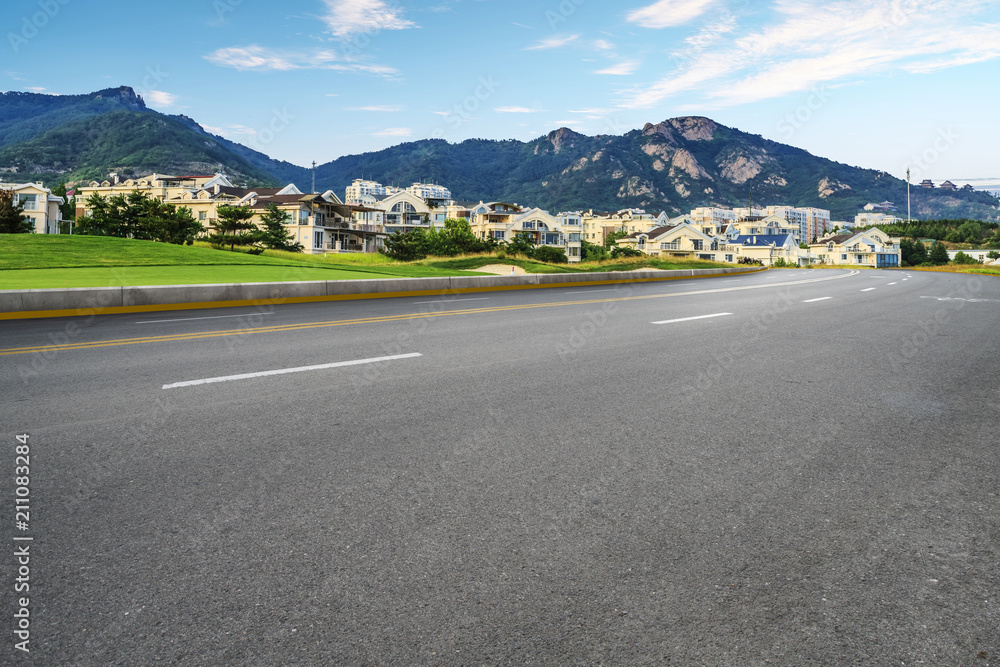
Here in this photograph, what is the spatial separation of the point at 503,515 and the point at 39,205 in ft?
340

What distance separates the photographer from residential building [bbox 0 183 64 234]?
81875 millimetres

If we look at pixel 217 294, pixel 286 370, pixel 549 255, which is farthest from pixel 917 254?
pixel 286 370

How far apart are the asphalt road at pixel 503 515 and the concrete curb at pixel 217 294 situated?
7890 millimetres

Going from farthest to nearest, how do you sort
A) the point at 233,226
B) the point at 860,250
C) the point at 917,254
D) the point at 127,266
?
the point at 860,250, the point at 917,254, the point at 233,226, the point at 127,266

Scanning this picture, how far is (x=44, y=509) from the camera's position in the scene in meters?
2.89

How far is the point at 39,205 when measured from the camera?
84812 mm

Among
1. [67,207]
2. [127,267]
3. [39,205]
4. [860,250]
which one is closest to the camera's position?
[127,267]

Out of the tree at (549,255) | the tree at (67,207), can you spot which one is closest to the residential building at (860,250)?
the tree at (549,255)

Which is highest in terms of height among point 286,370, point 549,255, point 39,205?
point 39,205

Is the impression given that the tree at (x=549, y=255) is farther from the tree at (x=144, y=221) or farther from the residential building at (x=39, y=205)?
the residential building at (x=39, y=205)

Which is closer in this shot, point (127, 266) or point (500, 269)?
point (127, 266)

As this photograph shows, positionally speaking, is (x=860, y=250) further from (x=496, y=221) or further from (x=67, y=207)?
(x=67, y=207)

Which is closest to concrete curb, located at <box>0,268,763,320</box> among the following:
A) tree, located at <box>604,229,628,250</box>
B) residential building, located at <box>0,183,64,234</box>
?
residential building, located at <box>0,183,64,234</box>

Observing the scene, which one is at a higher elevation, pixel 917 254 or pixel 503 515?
pixel 917 254
